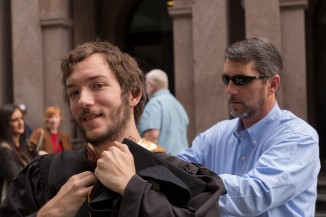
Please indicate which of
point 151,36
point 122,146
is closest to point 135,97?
point 122,146

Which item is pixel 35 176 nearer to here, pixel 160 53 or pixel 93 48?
pixel 93 48

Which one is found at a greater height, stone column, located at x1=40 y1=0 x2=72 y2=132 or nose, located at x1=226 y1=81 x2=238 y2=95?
stone column, located at x1=40 y1=0 x2=72 y2=132

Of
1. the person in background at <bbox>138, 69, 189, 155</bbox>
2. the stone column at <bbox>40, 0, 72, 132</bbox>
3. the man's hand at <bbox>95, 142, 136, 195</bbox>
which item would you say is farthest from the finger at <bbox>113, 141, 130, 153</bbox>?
the stone column at <bbox>40, 0, 72, 132</bbox>

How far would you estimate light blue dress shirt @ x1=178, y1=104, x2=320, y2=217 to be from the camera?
94.0 inches

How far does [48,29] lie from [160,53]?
151 inches

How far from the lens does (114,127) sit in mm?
1924

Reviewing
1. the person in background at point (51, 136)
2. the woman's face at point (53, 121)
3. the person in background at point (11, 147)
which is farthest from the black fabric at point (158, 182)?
the woman's face at point (53, 121)

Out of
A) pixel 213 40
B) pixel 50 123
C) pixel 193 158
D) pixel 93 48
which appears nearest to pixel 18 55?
pixel 50 123

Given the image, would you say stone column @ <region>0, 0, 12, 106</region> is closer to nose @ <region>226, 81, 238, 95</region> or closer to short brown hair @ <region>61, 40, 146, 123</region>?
nose @ <region>226, 81, 238, 95</region>

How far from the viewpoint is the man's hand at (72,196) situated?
188 cm

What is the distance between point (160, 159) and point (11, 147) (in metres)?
3.93

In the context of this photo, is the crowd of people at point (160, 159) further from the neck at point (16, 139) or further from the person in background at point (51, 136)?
the person in background at point (51, 136)

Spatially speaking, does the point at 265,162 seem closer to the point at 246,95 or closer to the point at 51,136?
the point at 246,95

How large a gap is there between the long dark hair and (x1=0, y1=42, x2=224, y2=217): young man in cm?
344
